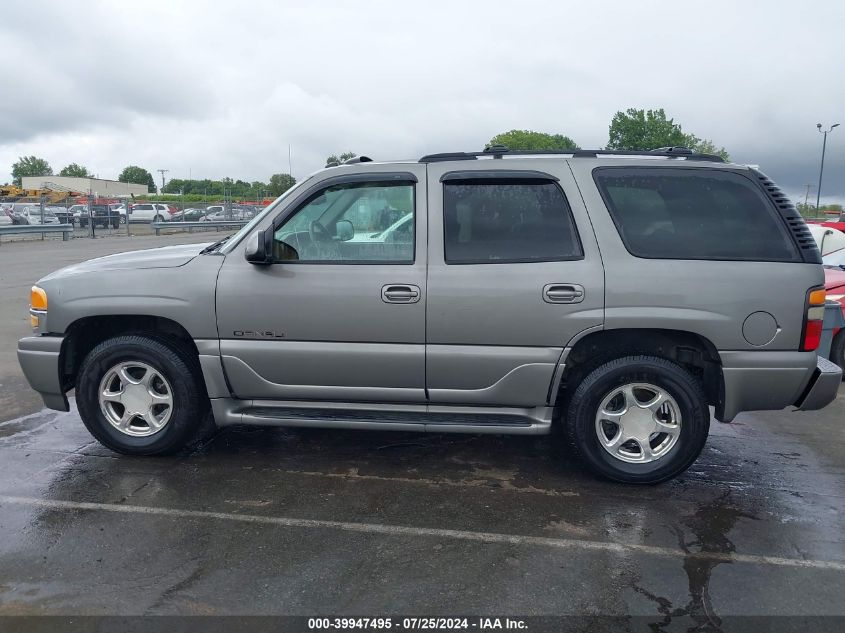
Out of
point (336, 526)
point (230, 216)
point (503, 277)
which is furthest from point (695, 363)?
point (230, 216)

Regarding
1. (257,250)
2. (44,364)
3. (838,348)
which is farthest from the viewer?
(838,348)

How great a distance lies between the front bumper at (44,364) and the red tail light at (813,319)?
4524 mm

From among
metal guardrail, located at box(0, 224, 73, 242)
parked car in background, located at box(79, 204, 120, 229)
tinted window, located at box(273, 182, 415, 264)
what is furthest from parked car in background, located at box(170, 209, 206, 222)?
tinted window, located at box(273, 182, 415, 264)

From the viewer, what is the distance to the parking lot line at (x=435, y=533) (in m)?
3.34

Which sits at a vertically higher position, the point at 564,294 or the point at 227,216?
the point at 227,216

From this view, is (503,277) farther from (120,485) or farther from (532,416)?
(120,485)

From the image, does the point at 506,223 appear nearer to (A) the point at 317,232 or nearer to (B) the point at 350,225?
(B) the point at 350,225

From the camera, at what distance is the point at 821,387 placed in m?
4.05

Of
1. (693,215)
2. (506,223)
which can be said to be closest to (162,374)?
(506,223)

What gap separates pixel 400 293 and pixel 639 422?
1623 millimetres

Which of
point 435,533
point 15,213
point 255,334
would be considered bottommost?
point 435,533

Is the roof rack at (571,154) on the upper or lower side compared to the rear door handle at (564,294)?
→ upper

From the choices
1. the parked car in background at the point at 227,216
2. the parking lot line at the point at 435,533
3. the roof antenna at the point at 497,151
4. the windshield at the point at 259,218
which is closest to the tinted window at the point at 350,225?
the windshield at the point at 259,218

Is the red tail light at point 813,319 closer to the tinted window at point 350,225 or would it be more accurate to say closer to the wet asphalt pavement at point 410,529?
the wet asphalt pavement at point 410,529
